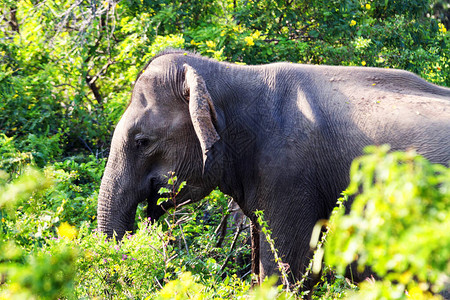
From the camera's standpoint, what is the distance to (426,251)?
50.1 inches

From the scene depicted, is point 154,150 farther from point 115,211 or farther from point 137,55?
point 137,55

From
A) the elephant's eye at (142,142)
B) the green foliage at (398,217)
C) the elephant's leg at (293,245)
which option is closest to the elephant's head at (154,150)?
the elephant's eye at (142,142)

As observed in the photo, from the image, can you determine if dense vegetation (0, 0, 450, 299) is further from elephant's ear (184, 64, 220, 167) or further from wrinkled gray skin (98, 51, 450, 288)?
elephant's ear (184, 64, 220, 167)

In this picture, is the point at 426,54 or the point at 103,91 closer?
the point at 426,54

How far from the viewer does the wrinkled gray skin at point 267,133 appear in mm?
3916

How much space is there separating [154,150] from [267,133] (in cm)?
83

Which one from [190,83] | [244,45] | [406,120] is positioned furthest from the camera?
[244,45]

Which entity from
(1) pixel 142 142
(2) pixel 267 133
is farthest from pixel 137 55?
(2) pixel 267 133

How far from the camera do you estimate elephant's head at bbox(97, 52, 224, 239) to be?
14.0ft

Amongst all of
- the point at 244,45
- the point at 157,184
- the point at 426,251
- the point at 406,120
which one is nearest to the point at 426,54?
the point at 244,45

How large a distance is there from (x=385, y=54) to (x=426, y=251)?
615 centimetres

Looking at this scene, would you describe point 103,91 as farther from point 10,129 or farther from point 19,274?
point 19,274

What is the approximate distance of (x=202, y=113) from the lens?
3.97 metres

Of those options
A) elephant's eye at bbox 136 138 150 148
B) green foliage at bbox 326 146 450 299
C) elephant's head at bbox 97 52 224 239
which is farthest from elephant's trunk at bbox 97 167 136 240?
green foliage at bbox 326 146 450 299
